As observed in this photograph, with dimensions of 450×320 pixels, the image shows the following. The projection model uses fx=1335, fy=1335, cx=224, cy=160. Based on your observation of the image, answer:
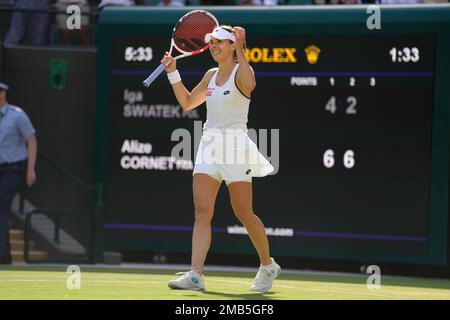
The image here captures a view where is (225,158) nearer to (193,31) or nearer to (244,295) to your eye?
(244,295)

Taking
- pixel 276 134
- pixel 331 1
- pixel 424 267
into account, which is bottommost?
pixel 424 267

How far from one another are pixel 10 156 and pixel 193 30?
186 inches

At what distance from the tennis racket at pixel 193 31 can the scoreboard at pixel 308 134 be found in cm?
389

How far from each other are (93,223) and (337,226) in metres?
2.94

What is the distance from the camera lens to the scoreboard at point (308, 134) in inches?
581

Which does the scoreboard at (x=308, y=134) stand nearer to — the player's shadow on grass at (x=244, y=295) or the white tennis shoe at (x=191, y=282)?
the player's shadow on grass at (x=244, y=295)

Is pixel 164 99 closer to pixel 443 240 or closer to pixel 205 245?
pixel 443 240

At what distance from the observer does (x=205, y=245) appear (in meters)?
10.6

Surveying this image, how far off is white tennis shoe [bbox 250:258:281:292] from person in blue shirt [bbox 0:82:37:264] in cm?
510

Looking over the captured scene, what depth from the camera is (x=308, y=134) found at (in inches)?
601

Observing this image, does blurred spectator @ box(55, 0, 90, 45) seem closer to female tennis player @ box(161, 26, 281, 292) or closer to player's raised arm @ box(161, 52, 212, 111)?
player's raised arm @ box(161, 52, 212, 111)

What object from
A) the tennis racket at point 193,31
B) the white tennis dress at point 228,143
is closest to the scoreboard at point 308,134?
the tennis racket at point 193,31

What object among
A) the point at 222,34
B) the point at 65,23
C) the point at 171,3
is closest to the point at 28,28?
the point at 65,23

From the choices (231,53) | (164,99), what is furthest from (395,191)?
(231,53)
